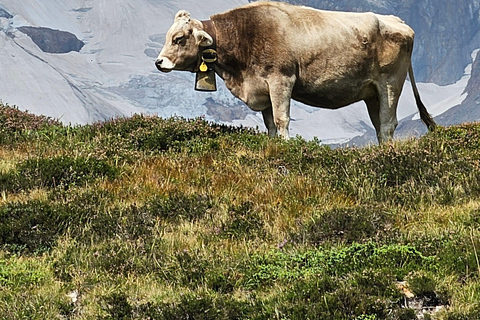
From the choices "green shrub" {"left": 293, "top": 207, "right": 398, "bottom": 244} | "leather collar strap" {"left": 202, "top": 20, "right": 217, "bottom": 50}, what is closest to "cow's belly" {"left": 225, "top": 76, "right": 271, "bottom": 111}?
"leather collar strap" {"left": 202, "top": 20, "right": 217, "bottom": 50}

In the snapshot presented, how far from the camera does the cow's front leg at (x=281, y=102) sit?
553 inches

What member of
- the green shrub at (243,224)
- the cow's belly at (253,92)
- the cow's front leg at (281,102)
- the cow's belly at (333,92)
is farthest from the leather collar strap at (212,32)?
the green shrub at (243,224)

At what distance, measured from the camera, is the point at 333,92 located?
15.2 meters

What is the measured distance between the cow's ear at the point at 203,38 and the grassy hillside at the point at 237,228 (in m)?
2.74

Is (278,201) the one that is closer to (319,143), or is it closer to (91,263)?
(91,263)

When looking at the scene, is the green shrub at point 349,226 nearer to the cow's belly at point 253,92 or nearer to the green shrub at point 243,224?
the green shrub at point 243,224

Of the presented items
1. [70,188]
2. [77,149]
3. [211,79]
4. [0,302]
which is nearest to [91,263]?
[0,302]

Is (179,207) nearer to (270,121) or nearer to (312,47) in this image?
(270,121)

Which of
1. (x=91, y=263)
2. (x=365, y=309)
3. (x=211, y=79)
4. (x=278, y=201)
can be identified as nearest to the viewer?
(x=365, y=309)

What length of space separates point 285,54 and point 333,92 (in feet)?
5.14

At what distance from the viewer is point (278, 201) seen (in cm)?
900

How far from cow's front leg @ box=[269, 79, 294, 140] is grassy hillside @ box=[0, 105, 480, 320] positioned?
5.94 feet

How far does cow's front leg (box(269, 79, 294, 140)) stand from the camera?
14.1 m

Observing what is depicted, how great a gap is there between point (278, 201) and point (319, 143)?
3.74 m
